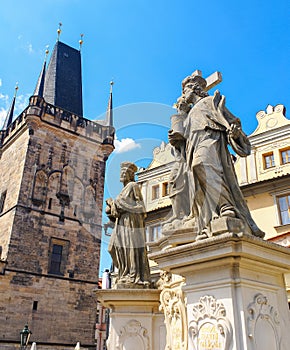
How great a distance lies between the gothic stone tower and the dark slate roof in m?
0.15

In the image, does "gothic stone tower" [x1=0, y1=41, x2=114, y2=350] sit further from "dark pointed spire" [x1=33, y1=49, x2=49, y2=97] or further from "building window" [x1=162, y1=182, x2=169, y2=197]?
"building window" [x1=162, y1=182, x2=169, y2=197]

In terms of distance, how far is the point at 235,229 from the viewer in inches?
106

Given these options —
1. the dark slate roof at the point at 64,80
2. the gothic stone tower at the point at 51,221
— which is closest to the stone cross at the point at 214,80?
the gothic stone tower at the point at 51,221

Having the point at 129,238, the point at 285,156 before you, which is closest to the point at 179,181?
the point at 129,238

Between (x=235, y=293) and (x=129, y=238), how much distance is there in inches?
97.6

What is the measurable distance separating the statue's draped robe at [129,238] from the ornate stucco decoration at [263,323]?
2.25 meters

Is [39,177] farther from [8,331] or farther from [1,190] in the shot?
[8,331]

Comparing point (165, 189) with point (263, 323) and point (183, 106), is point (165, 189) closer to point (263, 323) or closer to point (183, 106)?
point (183, 106)

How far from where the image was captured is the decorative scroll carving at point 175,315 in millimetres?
3320

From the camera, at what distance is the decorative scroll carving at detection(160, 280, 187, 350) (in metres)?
3.32

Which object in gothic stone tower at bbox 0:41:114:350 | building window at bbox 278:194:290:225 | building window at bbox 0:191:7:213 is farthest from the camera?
building window at bbox 0:191:7:213

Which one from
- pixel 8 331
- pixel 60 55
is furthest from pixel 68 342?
pixel 60 55

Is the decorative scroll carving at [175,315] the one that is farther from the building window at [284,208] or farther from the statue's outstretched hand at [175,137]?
the building window at [284,208]

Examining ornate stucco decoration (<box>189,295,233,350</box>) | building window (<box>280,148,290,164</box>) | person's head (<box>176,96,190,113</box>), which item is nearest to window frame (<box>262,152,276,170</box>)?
building window (<box>280,148,290,164</box>)
